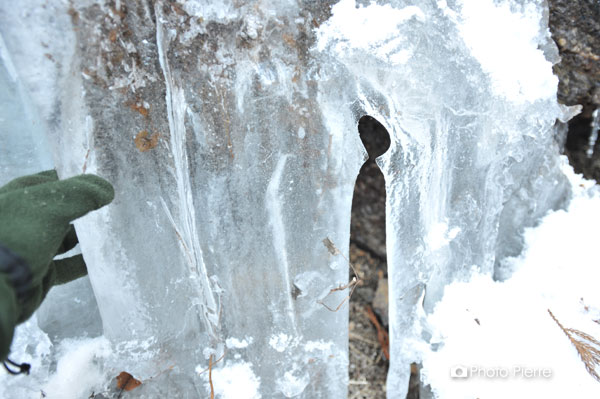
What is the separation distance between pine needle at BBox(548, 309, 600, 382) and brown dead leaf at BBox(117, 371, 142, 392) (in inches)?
68.6

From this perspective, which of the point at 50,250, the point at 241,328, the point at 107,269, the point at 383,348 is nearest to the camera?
the point at 50,250

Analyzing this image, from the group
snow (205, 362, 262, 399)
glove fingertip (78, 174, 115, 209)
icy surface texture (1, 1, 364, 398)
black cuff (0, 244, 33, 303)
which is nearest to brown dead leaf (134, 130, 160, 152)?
icy surface texture (1, 1, 364, 398)

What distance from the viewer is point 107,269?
1501 mm

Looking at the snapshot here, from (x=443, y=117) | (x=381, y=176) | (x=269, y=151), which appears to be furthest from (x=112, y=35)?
(x=381, y=176)

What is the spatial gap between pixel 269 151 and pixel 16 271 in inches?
34.2

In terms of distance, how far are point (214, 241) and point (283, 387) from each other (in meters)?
0.71

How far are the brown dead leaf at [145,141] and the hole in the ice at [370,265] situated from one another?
121cm

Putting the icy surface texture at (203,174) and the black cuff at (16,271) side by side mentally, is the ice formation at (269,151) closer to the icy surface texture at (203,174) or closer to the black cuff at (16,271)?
the icy surface texture at (203,174)

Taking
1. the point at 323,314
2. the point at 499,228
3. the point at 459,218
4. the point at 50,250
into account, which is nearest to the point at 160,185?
the point at 50,250

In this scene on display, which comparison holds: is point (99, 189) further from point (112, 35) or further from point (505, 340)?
point (505, 340)

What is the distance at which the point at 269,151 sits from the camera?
1533 mm

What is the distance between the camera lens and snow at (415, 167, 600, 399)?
63.9 inches

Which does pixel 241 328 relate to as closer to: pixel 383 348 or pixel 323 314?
pixel 323 314

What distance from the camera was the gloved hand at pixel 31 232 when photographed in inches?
35.7
